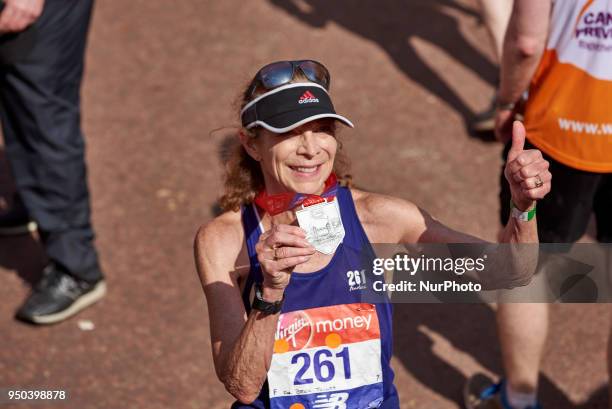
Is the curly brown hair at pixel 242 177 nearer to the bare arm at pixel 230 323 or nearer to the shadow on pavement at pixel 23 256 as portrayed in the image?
the bare arm at pixel 230 323

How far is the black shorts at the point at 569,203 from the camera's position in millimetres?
3408

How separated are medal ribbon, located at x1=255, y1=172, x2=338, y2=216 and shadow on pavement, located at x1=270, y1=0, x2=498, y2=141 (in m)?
3.53

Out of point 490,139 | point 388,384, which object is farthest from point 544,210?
point 490,139

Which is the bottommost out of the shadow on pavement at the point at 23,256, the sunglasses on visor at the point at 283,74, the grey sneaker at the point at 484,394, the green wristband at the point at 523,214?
the shadow on pavement at the point at 23,256

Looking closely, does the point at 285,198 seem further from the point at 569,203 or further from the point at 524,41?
the point at 569,203

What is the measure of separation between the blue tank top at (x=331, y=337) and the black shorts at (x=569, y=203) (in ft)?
2.83

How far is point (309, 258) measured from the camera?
2.58 metres

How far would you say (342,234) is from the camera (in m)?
2.64

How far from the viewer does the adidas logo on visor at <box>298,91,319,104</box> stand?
2.65 metres

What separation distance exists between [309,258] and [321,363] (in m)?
0.41

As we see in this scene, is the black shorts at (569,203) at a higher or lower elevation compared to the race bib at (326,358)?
higher

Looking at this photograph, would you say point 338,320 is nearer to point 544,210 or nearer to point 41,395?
point 544,210

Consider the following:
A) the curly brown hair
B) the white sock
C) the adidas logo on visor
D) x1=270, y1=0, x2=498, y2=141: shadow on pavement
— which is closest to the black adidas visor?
the adidas logo on visor

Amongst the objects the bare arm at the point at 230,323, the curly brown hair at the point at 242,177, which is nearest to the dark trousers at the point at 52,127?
the curly brown hair at the point at 242,177
